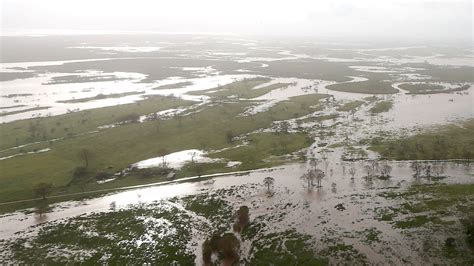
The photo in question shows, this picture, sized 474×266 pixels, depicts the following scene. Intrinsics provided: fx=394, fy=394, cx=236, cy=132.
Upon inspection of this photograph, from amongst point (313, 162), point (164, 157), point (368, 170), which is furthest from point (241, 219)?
point (164, 157)

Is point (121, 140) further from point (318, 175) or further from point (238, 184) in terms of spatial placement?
point (318, 175)

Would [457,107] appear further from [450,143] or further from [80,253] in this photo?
[80,253]

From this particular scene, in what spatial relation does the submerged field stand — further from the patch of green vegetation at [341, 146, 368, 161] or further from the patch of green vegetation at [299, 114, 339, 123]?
the patch of green vegetation at [299, 114, 339, 123]

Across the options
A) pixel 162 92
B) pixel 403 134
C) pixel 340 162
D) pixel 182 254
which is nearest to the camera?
pixel 182 254

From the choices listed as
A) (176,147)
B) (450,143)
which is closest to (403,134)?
(450,143)

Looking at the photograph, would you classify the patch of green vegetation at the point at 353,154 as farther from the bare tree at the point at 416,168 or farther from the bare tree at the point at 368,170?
the bare tree at the point at 416,168

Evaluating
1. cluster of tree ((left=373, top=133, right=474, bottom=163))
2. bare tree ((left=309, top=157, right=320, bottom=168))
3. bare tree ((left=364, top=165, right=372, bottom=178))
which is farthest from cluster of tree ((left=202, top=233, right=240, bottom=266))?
cluster of tree ((left=373, top=133, right=474, bottom=163))

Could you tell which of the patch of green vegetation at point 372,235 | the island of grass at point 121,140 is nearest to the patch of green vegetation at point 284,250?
the patch of green vegetation at point 372,235
